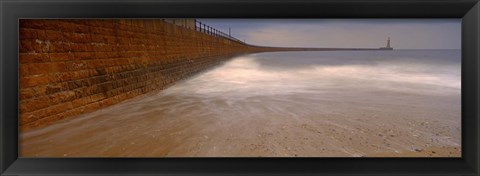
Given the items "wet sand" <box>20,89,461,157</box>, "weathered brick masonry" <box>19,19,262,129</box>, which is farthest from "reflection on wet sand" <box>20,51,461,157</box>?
"weathered brick masonry" <box>19,19,262,129</box>

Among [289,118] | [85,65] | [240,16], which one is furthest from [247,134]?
[85,65]

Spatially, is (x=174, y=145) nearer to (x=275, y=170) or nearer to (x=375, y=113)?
(x=275, y=170)

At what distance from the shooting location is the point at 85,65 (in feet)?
11.9

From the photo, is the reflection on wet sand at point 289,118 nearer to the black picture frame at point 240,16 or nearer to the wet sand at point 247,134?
the wet sand at point 247,134

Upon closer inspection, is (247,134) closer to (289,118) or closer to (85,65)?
(289,118)

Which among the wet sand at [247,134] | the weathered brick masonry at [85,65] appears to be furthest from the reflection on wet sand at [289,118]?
the weathered brick masonry at [85,65]

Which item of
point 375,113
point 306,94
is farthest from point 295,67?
point 375,113

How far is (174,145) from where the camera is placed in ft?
10.4

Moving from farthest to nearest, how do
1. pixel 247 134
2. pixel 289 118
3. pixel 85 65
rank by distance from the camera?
pixel 289 118, pixel 85 65, pixel 247 134

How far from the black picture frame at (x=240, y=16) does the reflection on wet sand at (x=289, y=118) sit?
0.21 m

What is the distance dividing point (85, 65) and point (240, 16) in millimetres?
2076

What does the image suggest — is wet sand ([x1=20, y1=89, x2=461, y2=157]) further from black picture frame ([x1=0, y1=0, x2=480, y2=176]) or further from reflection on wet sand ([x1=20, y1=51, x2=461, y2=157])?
black picture frame ([x1=0, y1=0, x2=480, y2=176])

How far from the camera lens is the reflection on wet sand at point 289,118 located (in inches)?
123

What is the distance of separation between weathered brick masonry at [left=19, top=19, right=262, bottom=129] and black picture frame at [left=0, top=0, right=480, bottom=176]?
0.68 ft
